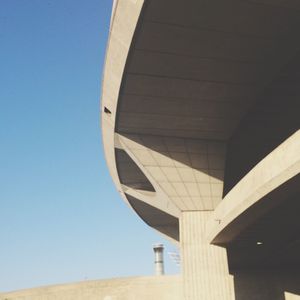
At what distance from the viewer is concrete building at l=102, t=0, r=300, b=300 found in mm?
11844

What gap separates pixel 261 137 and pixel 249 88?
3.66 metres

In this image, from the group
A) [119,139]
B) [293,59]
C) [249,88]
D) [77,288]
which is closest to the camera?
[293,59]

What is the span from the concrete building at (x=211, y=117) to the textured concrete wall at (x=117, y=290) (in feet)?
25.5

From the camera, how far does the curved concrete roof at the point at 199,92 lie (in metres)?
12.1

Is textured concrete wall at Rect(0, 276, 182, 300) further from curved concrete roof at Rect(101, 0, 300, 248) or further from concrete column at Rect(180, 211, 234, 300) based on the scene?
concrete column at Rect(180, 211, 234, 300)

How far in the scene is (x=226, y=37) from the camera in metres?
12.9

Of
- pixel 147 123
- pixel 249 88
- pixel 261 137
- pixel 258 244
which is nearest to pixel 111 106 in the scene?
pixel 147 123

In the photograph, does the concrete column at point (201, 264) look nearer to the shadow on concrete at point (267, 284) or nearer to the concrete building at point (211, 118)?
the concrete building at point (211, 118)

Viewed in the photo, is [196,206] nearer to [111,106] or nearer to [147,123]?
[147,123]

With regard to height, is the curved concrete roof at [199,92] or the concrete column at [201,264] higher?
the curved concrete roof at [199,92]

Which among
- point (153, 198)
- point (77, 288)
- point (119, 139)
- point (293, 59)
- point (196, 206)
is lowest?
point (77, 288)

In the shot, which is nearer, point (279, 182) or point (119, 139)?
point (279, 182)

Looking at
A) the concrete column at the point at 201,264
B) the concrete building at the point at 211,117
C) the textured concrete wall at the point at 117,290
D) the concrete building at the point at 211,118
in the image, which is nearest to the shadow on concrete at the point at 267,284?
Answer: the textured concrete wall at the point at 117,290

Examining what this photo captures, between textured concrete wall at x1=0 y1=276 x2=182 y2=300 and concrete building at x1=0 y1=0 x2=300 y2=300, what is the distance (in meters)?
7.46
